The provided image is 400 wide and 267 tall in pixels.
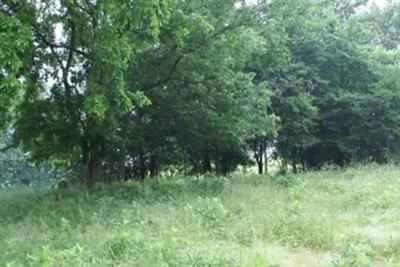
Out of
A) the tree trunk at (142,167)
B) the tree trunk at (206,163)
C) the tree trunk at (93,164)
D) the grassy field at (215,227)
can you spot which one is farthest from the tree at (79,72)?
the tree trunk at (206,163)

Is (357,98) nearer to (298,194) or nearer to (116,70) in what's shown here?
(298,194)

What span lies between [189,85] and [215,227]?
27.0 ft

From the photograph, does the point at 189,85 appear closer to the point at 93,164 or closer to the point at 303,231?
the point at 93,164

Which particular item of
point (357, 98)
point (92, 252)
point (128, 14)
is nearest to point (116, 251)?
point (92, 252)

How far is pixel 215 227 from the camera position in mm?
8180

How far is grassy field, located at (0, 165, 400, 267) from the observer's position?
6.16 meters

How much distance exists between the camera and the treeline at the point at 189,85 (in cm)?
1089

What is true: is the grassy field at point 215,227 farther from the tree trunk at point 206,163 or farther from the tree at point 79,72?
the tree trunk at point 206,163

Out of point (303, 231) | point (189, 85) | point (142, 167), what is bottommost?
point (303, 231)

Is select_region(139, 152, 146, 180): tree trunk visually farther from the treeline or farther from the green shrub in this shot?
the green shrub

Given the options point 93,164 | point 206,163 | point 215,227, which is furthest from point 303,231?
point 206,163

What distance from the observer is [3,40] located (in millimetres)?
8031

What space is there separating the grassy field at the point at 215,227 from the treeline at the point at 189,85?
2.33 meters

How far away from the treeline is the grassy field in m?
2.33
